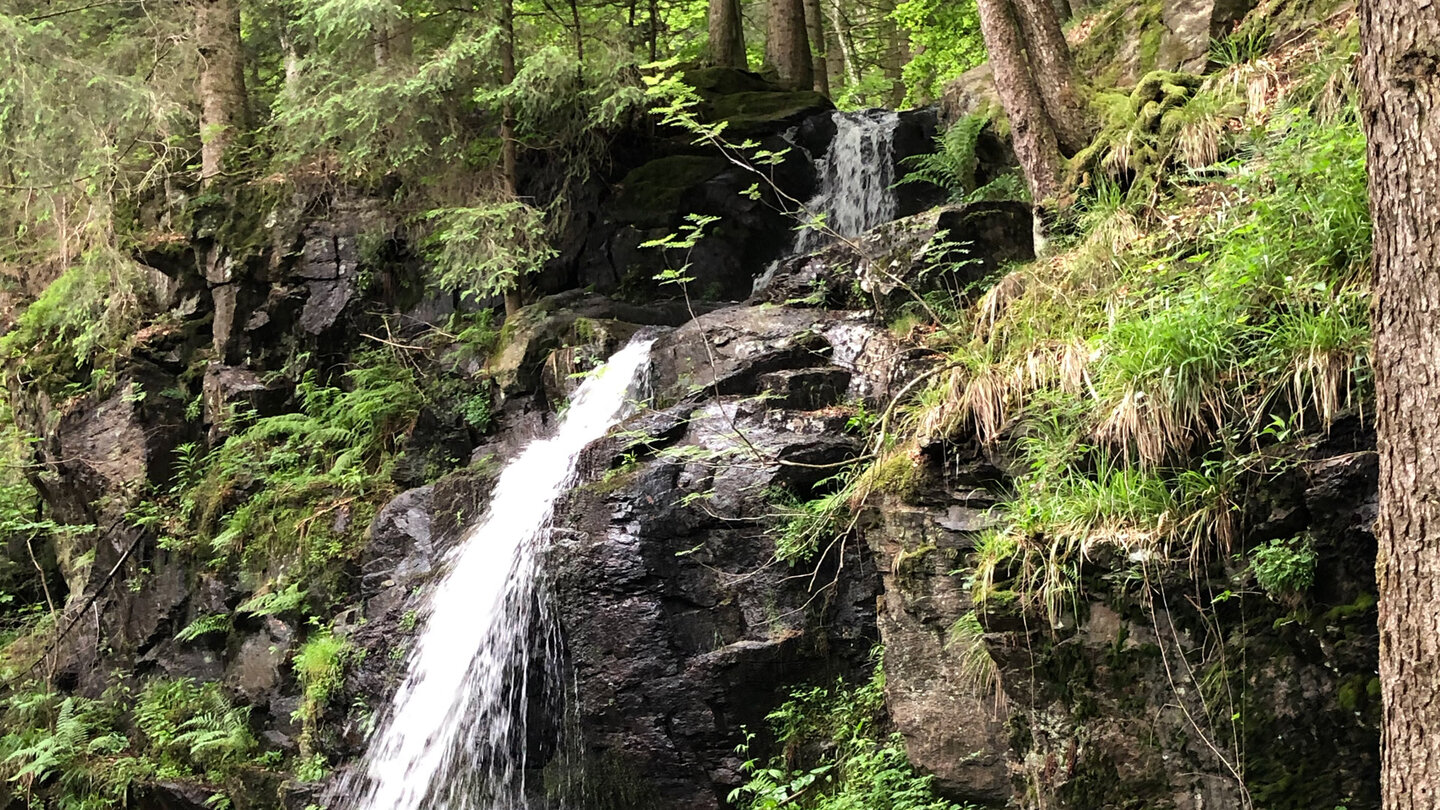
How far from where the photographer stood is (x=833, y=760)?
18.5 ft

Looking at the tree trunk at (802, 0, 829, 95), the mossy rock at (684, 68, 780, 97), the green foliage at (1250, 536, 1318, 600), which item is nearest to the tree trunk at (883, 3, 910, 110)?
the tree trunk at (802, 0, 829, 95)

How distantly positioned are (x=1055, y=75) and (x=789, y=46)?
6.73 m

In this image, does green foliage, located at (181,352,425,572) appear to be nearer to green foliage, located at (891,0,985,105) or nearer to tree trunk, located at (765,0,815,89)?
tree trunk, located at (765,0,815,89)

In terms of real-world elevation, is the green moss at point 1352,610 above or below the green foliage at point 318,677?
above

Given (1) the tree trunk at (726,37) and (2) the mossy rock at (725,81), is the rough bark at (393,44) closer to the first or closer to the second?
(2) the mossy rock at (725,81)

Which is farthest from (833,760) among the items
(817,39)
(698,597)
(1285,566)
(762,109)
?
(817,39)

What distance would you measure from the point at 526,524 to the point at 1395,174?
226 inches

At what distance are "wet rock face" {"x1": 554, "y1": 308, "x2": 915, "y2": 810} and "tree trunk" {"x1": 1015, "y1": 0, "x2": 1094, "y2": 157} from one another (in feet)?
8.46

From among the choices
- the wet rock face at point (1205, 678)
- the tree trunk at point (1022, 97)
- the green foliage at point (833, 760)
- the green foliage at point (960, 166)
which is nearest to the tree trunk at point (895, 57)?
the green foliage at point (960, 166)

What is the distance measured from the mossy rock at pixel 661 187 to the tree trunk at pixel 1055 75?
4.29 meters

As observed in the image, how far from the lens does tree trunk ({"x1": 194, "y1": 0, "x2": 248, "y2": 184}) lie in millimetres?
12867

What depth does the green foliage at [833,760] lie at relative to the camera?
516 centimetres

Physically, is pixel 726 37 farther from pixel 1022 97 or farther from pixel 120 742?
pixel 120 742

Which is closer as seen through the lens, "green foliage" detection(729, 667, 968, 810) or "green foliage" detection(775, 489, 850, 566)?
"green foliage" detection(729, 667, 968, 810)
